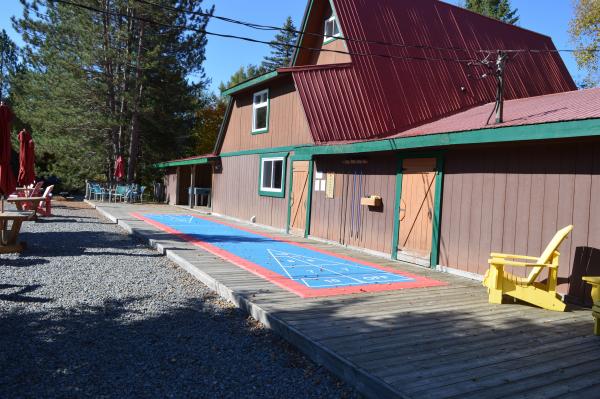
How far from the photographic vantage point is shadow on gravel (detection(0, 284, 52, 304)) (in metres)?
5.31

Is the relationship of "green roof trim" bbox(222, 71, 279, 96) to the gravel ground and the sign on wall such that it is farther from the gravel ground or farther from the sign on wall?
the gravel ground

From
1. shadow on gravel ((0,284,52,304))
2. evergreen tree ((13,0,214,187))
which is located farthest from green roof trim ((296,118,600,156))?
evergreen tree ((13,0,214,187))

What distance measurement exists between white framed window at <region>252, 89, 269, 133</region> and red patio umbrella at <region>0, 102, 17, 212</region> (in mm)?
7516

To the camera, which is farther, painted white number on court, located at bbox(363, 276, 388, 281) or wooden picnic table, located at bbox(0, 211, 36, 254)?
wooden picnic table, located at bbox(0, 211, 36, 254)

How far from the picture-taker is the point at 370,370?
3.29 meters

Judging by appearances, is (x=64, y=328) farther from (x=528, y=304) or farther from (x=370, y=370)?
(x=528, y=304)

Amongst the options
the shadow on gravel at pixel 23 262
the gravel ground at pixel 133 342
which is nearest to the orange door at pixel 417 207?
the gravel ground at pixel 133 342

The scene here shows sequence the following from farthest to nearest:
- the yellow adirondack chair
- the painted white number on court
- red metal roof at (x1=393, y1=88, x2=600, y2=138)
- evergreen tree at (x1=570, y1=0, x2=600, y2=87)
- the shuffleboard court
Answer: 1. evergreen tree at (x1=570, y1=0, x2=600, y2=87)
2. the painted white number on court
3. the shuffleboard court
4. red metal roof at (x1=393, y1=88, x2=600, y2=138)
5. the yellow adirondack chair

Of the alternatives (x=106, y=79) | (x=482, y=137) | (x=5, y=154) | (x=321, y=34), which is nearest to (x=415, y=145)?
(x=482, y=137)

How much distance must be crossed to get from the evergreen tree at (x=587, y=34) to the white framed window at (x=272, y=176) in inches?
798

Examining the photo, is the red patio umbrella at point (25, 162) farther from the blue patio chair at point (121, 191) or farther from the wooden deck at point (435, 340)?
the blue patio chair at point (121, 191)

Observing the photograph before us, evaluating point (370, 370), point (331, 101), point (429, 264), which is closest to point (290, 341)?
point (370, 370)

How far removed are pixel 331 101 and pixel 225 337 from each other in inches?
343

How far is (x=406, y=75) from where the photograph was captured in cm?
1309
